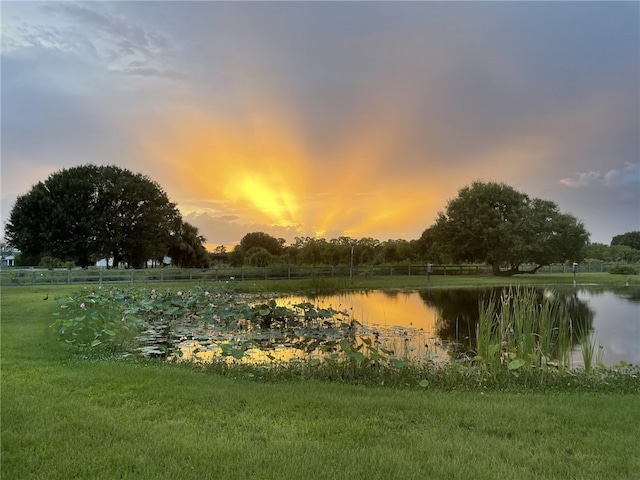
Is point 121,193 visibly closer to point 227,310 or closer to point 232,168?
point 232,168

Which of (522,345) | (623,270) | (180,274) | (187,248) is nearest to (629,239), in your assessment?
(623,270)

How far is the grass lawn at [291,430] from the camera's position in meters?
Result: 3.21

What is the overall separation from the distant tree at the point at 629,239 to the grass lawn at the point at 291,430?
106104 mm

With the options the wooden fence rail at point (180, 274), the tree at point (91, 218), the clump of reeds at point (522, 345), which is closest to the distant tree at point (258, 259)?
the tree at point (91, 218)

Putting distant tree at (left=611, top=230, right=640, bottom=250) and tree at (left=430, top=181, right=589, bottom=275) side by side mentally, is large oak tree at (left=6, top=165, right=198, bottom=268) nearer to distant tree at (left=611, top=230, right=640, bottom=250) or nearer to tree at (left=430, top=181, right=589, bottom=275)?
tree at (left=430, top=181, right=589, bottom=275)

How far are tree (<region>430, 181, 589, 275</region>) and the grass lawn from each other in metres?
38.3

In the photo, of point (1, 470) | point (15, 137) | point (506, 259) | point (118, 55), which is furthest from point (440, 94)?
point (506, 259)

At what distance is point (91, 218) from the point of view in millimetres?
35656

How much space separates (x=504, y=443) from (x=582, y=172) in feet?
74.5

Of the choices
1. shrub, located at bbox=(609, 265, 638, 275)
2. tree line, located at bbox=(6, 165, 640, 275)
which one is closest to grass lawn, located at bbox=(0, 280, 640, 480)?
tree line, located at bbox=(6, 165, 640, 275)

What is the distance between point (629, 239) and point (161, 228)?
99.0m

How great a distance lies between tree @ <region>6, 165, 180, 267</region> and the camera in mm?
34438

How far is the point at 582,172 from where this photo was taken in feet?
73.5

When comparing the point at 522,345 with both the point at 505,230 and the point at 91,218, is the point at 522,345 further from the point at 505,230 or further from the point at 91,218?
the point at 505,230
